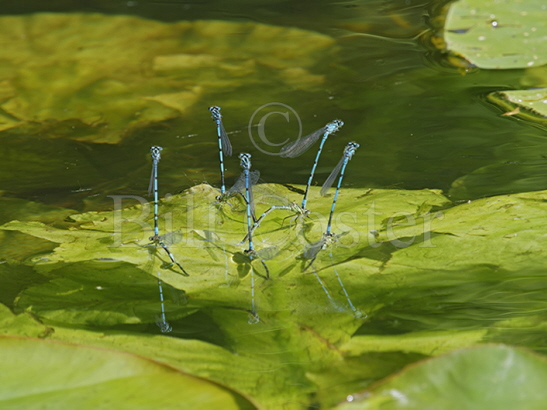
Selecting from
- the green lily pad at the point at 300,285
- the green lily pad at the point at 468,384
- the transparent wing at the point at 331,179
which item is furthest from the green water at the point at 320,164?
the green lily pad at the point at 468,384

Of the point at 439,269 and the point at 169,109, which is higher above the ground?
the point at 169,109

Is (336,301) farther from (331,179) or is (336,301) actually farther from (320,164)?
(320,164)

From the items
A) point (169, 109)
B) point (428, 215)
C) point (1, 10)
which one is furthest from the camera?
point (1, 10)

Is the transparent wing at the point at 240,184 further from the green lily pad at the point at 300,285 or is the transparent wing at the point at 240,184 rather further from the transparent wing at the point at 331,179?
the transparent wing at the point at 331,179

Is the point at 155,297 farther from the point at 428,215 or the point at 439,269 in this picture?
the point at 428,215

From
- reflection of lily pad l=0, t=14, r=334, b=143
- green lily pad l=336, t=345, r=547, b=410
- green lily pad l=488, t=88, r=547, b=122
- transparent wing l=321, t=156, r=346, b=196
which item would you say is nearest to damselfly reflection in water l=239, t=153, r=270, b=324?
transparent wing l=321, t=156, r=346, b=196

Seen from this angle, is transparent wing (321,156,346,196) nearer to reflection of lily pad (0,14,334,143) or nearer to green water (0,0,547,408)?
green water (0,0,547,408)

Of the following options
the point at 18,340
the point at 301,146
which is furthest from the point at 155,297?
the point at 301,146
